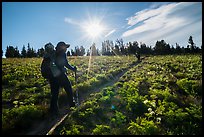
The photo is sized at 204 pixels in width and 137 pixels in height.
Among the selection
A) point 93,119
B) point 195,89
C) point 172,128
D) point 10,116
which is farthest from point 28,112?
point 195,89

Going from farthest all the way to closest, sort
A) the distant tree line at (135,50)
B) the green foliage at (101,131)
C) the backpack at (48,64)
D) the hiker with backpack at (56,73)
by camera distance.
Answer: the distant tree line at (135,50) < the hiker with backpack at (56,73) < the backpack at (48,64) < the green foliage at (101,131)

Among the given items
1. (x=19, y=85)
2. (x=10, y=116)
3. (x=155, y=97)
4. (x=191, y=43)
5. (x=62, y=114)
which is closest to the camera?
(x=10, y=116)

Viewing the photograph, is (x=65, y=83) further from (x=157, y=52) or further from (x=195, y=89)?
(x=157, y=52)

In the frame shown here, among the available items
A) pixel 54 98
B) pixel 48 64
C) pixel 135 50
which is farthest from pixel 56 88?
pixel 135 50

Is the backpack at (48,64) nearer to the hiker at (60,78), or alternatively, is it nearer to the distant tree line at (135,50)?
the hiker at (60,78)

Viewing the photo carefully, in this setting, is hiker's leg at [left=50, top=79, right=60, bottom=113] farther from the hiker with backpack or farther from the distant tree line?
the distant tree line

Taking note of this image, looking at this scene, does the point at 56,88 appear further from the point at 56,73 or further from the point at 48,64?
the point at 48,64

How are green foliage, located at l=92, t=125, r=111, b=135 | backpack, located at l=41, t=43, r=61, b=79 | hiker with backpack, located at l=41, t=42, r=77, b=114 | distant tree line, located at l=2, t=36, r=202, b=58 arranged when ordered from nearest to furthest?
1. green foliage, located at l=92, t=125, r=111, b=135
2. backpack, located at l=41, t=43, r=61, b=79
3. hiker with backpack, located at l=41, t=42, r=77, b=114
4. distant tree line, located at l=2, t=36, r=202, b=58

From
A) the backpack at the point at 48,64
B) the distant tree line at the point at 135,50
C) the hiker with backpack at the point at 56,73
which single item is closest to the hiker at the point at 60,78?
the hiker with backpack at the point at 56,73

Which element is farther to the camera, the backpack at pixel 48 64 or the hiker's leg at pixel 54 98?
the hiker's leg at pixel 54 98

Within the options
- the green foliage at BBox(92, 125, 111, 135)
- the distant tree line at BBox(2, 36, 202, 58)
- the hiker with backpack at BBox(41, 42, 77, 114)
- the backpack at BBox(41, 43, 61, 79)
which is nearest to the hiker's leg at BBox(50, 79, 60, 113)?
the hiker with backpack at BBox(41, 42, 77, 114)

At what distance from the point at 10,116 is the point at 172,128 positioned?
581 centimetres

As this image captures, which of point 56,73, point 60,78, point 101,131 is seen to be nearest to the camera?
point 101,131

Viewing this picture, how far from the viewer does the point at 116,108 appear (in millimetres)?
8992
